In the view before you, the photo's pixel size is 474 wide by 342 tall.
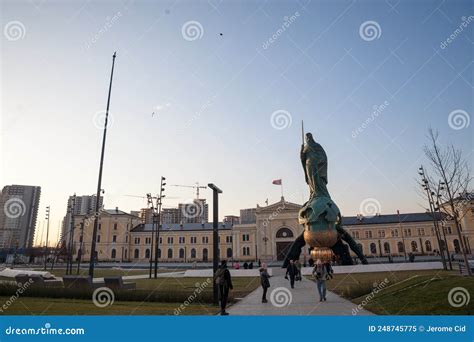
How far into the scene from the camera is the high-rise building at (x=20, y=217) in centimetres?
5887

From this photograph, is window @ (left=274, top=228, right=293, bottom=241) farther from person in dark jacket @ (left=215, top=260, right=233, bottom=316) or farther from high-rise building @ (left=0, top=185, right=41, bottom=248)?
person in dark jacket @ (left=215, top=260, right=233, bottom=316)

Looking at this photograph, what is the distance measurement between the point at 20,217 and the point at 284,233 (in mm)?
55316

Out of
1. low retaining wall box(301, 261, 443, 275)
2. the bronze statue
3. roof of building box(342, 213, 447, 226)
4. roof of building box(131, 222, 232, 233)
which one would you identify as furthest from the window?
the bronze statue

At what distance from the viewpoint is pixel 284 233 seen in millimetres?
75125

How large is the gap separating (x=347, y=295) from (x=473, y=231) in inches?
2957

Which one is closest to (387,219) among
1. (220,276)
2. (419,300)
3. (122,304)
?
(419,300)

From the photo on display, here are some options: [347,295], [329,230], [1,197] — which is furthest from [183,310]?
[1,197]

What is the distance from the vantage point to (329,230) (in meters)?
27.5

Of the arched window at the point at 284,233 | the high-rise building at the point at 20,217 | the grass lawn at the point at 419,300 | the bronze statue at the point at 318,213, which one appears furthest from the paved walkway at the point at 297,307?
the arched window at the point at 284,233

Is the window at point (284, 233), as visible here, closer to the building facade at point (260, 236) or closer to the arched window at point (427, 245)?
the building facade at point (260, 236)

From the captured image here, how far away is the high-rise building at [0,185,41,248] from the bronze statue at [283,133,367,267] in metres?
48.4

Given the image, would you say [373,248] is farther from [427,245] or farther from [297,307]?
[297,307]

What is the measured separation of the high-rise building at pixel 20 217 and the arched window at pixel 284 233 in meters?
49.7

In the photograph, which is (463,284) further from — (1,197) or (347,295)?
(1,197)
